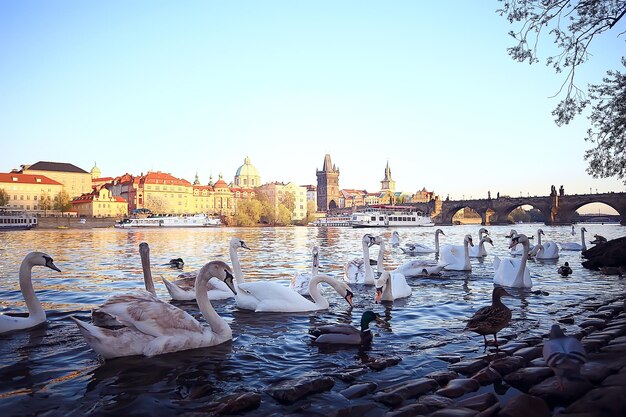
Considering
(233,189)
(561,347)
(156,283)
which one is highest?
(233,189)

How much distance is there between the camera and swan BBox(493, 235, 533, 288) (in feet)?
35.0

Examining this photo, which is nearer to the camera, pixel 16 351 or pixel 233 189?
pixel 16 351

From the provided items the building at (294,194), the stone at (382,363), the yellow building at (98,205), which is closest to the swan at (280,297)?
the stone at (382,363)

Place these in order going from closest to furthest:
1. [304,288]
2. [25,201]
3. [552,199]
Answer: [304,288]
[552,199]
[25,201]

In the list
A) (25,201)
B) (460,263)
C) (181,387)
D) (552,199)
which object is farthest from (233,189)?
(181,387)

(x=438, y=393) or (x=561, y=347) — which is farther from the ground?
(x=561, y=347)

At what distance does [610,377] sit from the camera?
3.94 meters

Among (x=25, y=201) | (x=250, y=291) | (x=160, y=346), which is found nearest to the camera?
(x=160, y=346)

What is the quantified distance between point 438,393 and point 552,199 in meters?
96.9

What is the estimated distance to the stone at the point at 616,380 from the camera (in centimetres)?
371

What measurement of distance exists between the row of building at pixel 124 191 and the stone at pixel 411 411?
357 feet

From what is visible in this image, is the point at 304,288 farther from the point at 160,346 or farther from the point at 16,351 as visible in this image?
the point at 16,351

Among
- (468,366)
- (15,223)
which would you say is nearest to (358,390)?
(468,366)

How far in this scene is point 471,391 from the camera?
13.6ft
